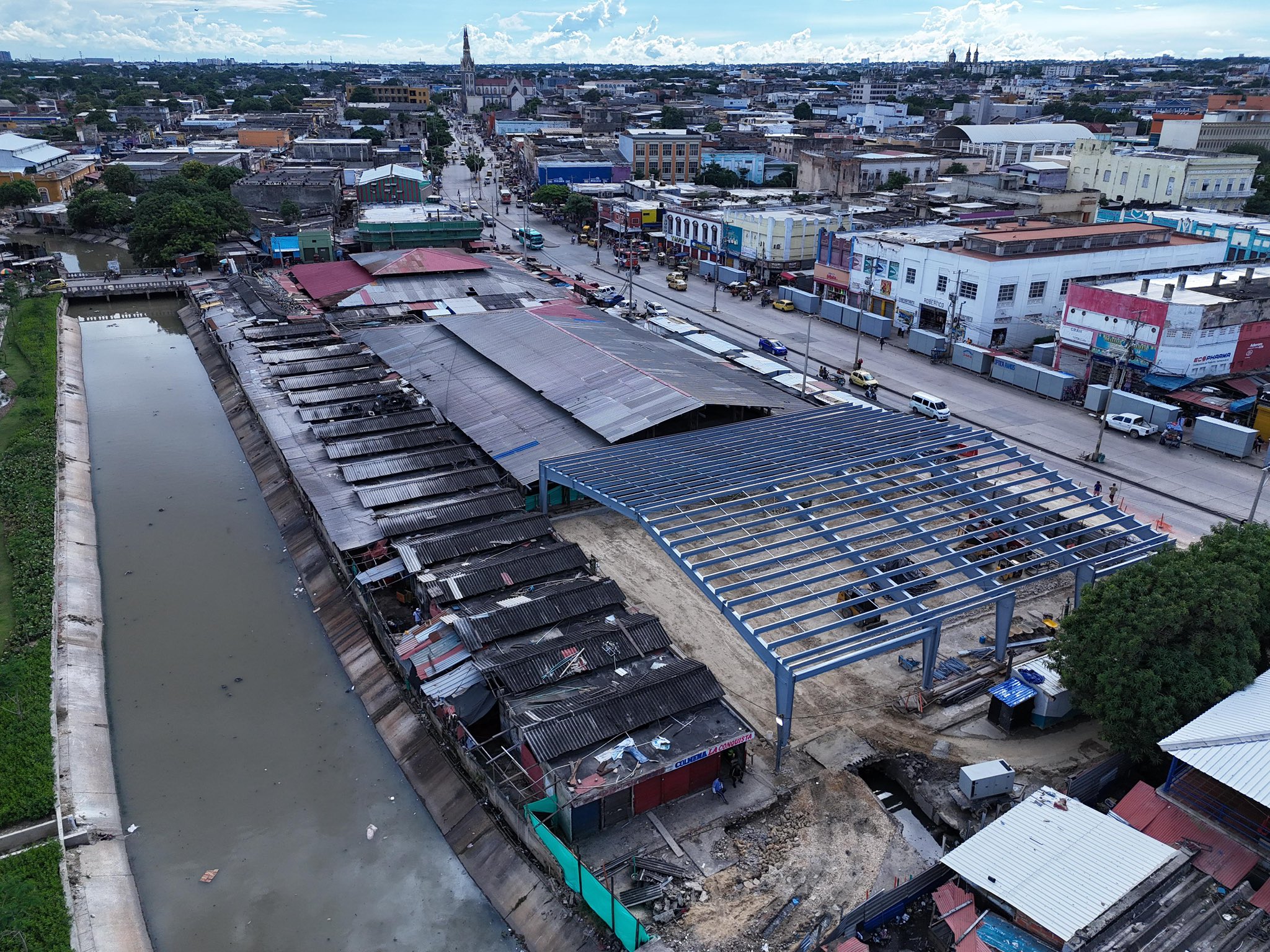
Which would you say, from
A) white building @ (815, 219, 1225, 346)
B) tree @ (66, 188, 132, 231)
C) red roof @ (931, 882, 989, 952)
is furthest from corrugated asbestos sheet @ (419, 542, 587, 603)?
tree @ (66, 188, 132, 231)

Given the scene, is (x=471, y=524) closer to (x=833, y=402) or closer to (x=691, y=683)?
(x=691, y=683)

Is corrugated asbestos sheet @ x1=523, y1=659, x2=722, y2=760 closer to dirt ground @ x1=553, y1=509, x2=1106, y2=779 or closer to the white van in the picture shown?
dirt ground @ x1=553, y1=509, x2=1106, y2=779

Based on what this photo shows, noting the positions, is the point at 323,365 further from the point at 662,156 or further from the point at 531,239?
the point at 662,156

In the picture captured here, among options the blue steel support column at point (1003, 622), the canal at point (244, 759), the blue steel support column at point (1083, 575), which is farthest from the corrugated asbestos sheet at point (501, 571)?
the blue steel support column at point (1083, 575)

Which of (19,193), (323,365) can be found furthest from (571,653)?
(19,193)

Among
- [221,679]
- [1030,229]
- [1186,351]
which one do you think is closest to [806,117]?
[1030,229]

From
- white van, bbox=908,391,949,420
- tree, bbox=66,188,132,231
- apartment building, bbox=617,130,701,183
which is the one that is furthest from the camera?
apartment building, bbox=617,130,701,183

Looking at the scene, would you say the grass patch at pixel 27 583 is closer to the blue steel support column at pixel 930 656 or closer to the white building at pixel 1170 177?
the blue steel support column at pixel 930 656
